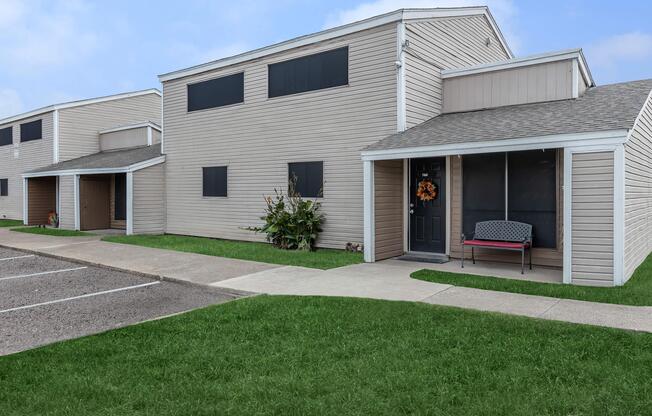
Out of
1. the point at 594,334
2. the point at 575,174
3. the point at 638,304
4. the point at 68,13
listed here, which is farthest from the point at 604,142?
the point at 68,13

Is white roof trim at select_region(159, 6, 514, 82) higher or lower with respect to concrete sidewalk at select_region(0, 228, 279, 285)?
higher

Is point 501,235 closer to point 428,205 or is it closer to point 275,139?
point 428,205

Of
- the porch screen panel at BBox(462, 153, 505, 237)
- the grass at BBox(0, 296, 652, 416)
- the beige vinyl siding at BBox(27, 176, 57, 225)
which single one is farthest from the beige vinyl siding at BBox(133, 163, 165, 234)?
the grass at BBox(0, 296, 652, 416)

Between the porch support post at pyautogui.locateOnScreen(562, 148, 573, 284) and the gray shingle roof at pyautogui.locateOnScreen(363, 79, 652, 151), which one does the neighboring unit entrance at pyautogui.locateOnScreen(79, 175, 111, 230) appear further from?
the porch support post at pyautogui.locateOnScreen(562, 148, 573, 284)

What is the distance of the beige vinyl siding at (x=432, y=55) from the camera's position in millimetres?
11023

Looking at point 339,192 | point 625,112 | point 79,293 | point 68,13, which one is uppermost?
point 68,13

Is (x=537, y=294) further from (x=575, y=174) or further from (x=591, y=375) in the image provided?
(x=591, y=375)

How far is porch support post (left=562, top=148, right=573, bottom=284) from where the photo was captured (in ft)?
24.5

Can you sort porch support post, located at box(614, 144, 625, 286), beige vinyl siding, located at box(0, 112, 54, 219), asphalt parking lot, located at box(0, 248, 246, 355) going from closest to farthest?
asphalt parking lot, located at box(0, 248, 246, 355) → porch support post, located at box(614, 144, 625, 286) → beige vinyl siding, located at box(0, 112, 54, 219)

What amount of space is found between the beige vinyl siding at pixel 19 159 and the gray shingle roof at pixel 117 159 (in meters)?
A: 1.63

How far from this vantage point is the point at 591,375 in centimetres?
379

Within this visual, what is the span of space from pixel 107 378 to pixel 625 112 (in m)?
8.59

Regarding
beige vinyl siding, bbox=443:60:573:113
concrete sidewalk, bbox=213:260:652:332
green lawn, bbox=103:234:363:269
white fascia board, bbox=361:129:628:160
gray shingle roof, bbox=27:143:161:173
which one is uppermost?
beige vinyl siding, bbox=443:60:573:113

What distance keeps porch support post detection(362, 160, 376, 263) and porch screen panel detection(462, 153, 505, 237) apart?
2049mm
